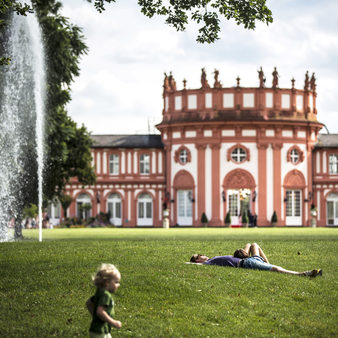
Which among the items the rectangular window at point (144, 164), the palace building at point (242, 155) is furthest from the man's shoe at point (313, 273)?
the rectangular window at point (144, 164)

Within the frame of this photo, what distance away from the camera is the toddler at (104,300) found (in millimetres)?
8031

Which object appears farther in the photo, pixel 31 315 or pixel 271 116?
pixel 271 116

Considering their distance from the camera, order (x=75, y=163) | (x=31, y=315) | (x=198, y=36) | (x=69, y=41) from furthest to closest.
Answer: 1. (x=75, y=163)
2. (x=69, y=41)
3. (x=198, y=36)
4. (x=31, y=315)

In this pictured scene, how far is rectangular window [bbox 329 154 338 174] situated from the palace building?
1371 mm

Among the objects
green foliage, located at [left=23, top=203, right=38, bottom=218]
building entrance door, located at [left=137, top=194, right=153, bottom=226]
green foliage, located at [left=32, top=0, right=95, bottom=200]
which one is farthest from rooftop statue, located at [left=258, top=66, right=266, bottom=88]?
green foliage, located at [left=32, top=0, right=95, bottom=200]

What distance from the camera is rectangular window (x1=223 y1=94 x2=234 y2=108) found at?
5622 cm

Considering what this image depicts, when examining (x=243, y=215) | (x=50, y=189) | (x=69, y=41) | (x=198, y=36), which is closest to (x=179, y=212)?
(x=243, y=215)

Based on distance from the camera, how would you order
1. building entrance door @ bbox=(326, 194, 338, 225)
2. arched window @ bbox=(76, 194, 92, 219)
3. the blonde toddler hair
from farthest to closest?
arched window @ bbox=(76, 194, 92, 219), building entrance door @ bbox=(326, 194, 338, 225), the blonde toddler hair

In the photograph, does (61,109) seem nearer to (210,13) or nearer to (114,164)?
(210,13)

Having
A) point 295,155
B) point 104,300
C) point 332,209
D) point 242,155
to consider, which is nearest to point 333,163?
point 332,209

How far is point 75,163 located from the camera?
116 ft

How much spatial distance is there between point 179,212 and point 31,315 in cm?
4590

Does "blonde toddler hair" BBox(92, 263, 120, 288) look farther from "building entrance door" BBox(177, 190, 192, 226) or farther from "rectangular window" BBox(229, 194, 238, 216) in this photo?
"building entrance door" BBox(177, 190, 192, 226)

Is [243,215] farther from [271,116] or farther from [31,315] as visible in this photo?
[31,315]
